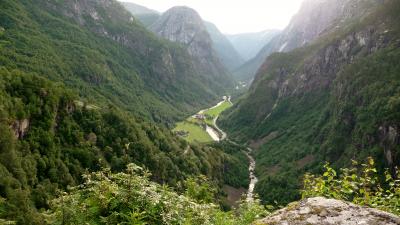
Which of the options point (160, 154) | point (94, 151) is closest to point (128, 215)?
point (94, 151)

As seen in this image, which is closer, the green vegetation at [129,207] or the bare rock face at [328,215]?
the bare rock face at [328,215]

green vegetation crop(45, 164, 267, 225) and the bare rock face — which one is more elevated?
the bare rock face

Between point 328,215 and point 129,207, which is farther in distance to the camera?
point 129,207

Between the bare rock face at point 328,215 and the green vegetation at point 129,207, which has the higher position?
the bare rock face at point 328,215

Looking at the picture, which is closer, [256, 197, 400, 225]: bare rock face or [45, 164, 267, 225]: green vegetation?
[256, 197, 400, 225]: bare rock face

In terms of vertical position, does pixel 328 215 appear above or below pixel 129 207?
above

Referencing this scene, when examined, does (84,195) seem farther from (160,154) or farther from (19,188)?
(160,154)

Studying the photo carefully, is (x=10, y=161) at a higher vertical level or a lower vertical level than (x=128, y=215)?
lower

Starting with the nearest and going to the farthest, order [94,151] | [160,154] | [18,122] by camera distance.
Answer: [18,122]
[94,151]
[160,154]
